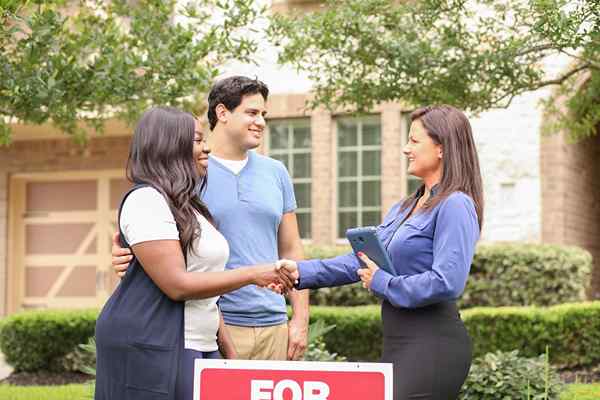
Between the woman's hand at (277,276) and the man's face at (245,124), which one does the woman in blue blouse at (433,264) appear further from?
the man's face at (245,124)

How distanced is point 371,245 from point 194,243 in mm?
719

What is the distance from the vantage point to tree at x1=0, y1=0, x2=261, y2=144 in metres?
6.11

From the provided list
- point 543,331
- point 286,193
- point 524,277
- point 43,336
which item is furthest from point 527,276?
point 286,193

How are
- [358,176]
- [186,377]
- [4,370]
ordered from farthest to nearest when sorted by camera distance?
Answer: 1. [358,176]
2. [4,370]
3. [186,377]

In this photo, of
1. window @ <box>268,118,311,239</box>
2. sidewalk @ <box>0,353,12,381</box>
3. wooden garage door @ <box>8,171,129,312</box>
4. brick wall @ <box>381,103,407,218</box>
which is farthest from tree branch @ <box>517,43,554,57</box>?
wooden garage door @ <box>8,171,129,312</box>

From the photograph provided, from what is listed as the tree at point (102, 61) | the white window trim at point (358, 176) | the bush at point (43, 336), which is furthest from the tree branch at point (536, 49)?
the white window trim at point (358, 176)

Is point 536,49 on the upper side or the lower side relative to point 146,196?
upper

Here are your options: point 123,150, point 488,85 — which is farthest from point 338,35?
point 123,150

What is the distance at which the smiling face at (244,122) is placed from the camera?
446 cm

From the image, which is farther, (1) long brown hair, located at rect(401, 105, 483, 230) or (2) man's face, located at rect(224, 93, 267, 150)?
(2) man's face, located at rect(224, 93, 267, 150)

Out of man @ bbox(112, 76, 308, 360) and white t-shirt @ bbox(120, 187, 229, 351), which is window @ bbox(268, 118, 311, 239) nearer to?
man @ bbox(112, 76, 308, 360)

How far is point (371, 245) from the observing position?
144 inches

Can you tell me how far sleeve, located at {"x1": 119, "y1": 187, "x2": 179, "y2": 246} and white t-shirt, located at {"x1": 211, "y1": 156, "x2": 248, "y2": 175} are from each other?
1259 millimetres

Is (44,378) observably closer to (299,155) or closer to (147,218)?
(299,155)
